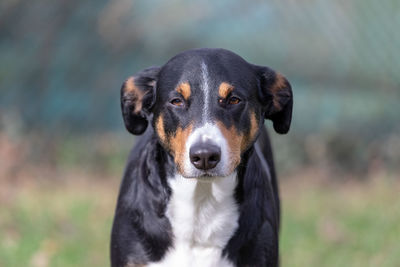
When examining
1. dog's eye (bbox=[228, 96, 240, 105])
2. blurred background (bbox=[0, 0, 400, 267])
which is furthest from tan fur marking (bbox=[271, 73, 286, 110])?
blurred background (bbox=[0, 0, 400, 267])

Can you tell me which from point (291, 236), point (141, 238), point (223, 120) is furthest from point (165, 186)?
point (291, 236)

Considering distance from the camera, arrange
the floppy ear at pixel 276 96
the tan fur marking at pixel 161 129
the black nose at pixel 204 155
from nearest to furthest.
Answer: the black nose at pixel 204 155, the tan fur marking at pixel 161 129, the floppy ear at pixel 276 96

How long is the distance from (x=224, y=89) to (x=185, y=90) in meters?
0.19

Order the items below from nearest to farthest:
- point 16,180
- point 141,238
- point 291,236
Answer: point 141,238 < point 291,236 < point 16,180

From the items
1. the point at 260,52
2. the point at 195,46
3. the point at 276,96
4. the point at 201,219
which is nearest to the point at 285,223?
the point at 260,52

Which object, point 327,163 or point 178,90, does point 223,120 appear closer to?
point 178,90

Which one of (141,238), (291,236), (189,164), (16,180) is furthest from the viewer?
(16,180)

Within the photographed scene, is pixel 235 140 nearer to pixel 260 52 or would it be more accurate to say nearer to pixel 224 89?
pixel 224 89

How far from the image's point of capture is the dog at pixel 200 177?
3646mm

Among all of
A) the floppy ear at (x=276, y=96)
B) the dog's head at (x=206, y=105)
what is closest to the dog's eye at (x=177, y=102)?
the dog's head at (x=206, y=105)

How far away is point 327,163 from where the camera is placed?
8.23 m

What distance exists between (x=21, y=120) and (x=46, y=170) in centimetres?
64

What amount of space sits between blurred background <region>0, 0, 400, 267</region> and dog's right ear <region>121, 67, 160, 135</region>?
151 inches

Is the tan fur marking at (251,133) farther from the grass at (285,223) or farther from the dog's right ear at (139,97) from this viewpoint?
the grass at (285,223)
